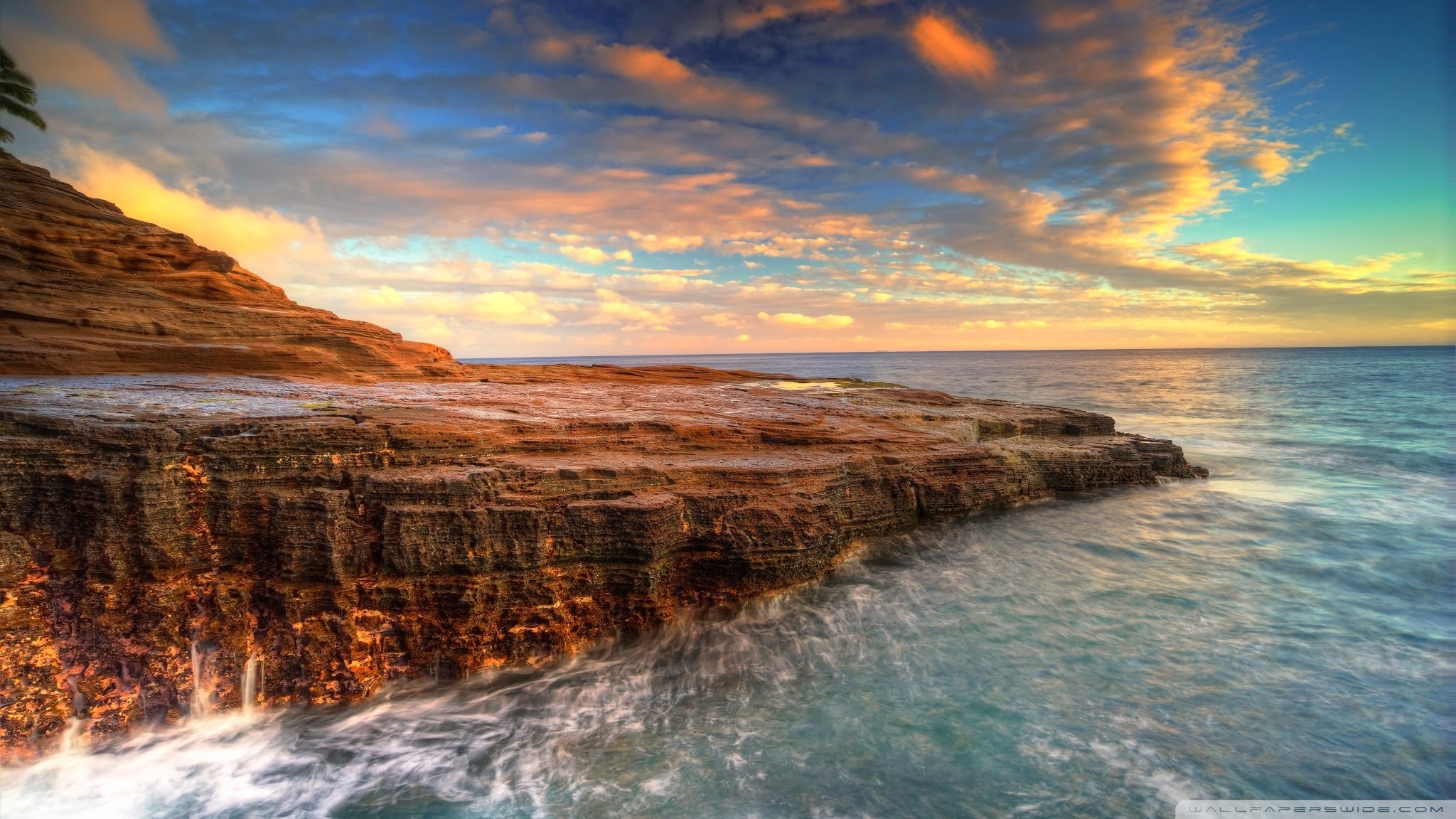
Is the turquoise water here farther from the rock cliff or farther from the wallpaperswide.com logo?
the rock cliff

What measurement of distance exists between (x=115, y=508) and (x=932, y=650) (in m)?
8.66

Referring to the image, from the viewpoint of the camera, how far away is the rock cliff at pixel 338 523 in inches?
224

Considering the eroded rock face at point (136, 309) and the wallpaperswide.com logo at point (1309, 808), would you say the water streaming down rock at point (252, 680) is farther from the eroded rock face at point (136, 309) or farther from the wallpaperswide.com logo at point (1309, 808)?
the wallpaperswide.com logo at point (1309, 808)

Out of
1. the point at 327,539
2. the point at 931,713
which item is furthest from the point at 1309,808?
the point at 327,539

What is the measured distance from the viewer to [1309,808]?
16.2ft

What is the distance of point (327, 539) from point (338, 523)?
18 cm

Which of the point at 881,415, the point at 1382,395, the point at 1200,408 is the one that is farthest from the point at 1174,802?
the point at 1382,395

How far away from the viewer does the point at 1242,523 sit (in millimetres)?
11555

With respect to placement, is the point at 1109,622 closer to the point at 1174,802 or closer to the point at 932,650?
the point at 932,650

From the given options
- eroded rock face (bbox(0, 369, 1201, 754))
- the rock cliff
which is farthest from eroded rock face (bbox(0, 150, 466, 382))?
eroded rock face (bbox(0, 369, 1201, 754))

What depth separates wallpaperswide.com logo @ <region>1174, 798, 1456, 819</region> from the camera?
15.9ft

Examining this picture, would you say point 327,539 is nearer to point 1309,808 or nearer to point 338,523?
point 338,523

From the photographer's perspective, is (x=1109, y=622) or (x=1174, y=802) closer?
(x=1174, y=802)

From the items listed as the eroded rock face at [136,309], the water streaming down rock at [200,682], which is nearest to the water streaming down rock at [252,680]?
the water streaming down rock at [200,682]
